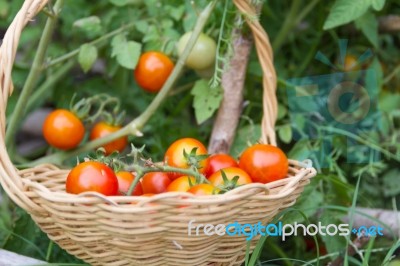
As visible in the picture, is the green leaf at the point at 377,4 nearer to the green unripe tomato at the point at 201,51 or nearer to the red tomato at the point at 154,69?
the green unripe tomato at the point at 201,51

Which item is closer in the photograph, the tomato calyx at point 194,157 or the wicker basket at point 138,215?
the wicker basket at point 138,215

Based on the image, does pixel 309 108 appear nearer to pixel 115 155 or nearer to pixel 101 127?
pixel 101 127

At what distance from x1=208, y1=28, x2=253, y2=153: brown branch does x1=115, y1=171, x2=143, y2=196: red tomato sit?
45 cm

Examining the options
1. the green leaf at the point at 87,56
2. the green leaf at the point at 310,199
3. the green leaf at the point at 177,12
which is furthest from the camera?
the green leaf at the point at 177,12

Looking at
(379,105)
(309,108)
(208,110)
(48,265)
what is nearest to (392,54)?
(379,105)

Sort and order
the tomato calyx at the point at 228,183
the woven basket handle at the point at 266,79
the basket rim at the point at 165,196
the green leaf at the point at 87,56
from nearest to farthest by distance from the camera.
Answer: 1. the basket rim at the point at 165,196
2. the tomato calyx at the point at 228,183
3. the woven basket handle at the point at 266,79
4. the green leaf at the point at 87,56

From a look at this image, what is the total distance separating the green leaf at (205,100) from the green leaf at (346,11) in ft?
1.06

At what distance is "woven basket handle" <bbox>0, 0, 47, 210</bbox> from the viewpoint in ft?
3.90

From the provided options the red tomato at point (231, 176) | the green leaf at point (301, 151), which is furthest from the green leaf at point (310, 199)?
the red tomato at point (231, 176)

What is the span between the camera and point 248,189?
113 cm

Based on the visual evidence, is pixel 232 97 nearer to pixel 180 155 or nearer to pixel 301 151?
pixel 301 151

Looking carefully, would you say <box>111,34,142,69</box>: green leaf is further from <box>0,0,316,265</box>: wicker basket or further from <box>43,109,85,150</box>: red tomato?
<box>0,0,316,265</box>: wicker basket

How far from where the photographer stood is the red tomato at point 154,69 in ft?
5.67

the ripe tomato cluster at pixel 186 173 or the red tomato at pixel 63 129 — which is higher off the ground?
the ripe tomato cluster at pixel 186 173
